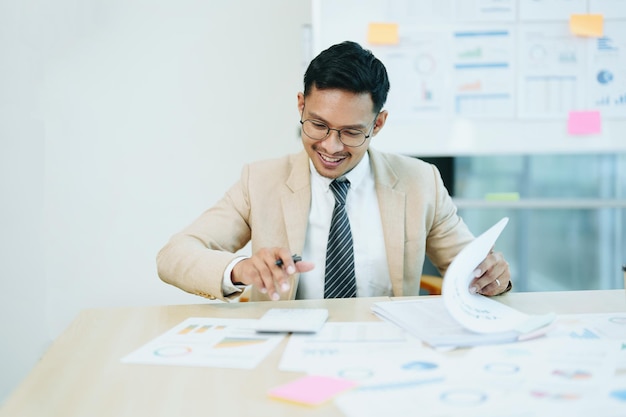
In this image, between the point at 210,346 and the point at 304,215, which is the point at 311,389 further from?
the point at 304,215

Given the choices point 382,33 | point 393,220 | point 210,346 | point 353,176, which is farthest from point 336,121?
point 382,33

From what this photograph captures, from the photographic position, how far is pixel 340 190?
174 centimetres

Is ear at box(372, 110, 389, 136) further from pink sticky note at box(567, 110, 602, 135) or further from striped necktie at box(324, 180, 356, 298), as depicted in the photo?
pink sticky note at box(567, 110, 602, 135)

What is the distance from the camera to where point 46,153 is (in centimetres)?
271

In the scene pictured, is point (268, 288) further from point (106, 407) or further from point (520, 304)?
point (520, 304)

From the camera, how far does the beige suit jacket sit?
170cm

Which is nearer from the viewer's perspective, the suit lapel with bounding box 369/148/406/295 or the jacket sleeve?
the jacket sleeve

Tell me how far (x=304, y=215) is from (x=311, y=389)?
2.81 ft

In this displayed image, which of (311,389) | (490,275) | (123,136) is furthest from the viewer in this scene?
(123,136)

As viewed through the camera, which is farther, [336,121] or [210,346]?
[336,121]

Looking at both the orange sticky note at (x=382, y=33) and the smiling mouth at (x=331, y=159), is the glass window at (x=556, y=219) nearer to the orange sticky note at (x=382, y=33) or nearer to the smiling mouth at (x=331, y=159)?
the orange sticky note at (x=382, y=33)

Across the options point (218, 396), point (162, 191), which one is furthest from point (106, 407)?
point (162, 191)

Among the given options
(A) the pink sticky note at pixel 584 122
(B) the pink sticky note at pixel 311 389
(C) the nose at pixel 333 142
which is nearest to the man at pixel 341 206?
(C) the nose at pixel 333 142

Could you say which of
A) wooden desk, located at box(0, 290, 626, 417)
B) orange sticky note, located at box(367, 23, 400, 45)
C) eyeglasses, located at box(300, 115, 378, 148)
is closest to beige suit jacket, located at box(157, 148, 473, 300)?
eyeglasses, located at box(300, 115, 378, 148)
